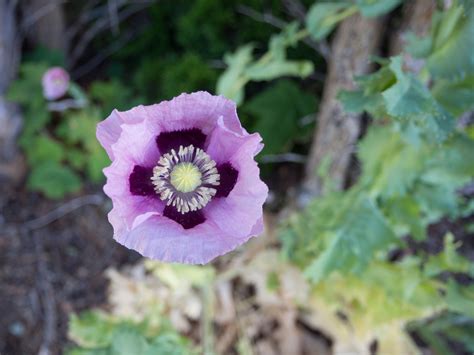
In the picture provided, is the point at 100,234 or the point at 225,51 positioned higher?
the point at 225,51

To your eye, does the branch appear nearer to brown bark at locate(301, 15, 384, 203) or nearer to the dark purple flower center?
brown bark at locate(301, 15, 384, 203)

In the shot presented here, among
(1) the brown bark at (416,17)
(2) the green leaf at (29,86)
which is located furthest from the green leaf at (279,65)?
(2) the green leaf at (29,86)

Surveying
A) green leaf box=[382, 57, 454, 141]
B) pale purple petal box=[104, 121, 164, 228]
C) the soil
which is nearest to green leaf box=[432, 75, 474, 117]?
green leaf box=[382, 57, 454, 141]

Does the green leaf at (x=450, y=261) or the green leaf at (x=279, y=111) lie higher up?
the green leaf at (x=279, y=111)

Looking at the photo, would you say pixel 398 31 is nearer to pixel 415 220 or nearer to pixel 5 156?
pixel 415 220

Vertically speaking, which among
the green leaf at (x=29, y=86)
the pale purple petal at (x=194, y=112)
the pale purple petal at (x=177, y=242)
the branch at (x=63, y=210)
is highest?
the green leaf at (x=29, y=86)

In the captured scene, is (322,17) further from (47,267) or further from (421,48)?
(47,267)

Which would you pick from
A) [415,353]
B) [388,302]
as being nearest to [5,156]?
[388,302]

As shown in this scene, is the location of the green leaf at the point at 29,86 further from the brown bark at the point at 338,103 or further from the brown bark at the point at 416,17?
the brown bark at the point at 416,17
